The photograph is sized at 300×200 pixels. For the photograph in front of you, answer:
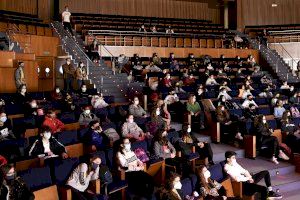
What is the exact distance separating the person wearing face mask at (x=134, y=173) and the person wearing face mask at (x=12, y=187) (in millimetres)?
1114

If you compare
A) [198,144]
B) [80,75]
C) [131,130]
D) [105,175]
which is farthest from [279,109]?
[105,175]

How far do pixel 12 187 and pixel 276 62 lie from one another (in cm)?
1030

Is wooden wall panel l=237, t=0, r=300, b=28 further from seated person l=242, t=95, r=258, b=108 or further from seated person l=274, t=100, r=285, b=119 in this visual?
seated person l=274, t=100, r=285, b=119

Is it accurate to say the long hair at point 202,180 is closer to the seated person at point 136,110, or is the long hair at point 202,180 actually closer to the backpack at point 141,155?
the backpack at point 141,155

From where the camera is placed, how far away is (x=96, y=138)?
5.38 meters

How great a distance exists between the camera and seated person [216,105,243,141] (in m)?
6.74

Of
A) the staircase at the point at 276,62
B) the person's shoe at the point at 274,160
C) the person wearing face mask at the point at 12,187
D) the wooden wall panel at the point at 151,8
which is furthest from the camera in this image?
the wooden wall panel at the point at 151,8

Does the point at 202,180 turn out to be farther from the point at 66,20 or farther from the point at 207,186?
the point at 66,20

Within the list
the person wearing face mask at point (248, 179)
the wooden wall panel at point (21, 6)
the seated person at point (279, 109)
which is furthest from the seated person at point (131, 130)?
the wooden wall panel at point (21, 6)

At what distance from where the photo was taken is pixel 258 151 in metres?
6.61

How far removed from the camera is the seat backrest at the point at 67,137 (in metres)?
5.25

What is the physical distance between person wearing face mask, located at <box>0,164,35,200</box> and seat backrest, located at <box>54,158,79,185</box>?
23.8 inches

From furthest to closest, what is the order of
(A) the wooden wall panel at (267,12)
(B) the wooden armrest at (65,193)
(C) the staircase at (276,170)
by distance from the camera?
(A) the wooden wall panel at (267,12) < (C) the staircase at (276,170) < (B) the wooden armrest at (65,193)

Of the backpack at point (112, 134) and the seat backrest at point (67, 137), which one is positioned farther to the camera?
the backpack at point (112, 134)
